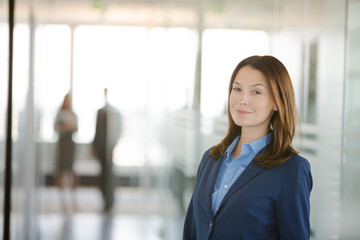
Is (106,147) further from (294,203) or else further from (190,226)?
(294,203)

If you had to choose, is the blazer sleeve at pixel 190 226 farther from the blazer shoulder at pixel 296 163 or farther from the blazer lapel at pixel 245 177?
the blazer shoulder at pixel 296 163

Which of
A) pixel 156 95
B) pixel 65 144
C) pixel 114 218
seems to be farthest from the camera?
pixel 65 144

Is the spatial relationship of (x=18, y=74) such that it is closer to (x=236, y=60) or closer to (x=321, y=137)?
(x=236, y=60)

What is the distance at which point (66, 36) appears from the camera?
293 inches

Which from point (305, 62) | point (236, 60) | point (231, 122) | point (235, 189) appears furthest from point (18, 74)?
point (235, 189)

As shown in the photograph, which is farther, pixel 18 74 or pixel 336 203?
pixel 18 74

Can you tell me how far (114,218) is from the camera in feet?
24.2

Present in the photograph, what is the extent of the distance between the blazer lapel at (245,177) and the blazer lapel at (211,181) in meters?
0.07

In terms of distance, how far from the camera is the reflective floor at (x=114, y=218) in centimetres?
659

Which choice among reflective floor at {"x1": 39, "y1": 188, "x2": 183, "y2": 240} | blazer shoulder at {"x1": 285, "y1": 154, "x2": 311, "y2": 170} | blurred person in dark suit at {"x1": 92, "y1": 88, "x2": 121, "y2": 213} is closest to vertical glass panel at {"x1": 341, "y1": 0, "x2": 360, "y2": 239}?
blazer shoulder at {"x1": 285, "y1": 154, "x2": 311, "y2": 170}

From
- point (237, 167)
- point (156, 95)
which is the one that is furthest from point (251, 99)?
point (156, 95)

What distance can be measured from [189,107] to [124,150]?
1.83m

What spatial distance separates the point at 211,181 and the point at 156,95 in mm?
4761

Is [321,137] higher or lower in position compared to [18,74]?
lower
